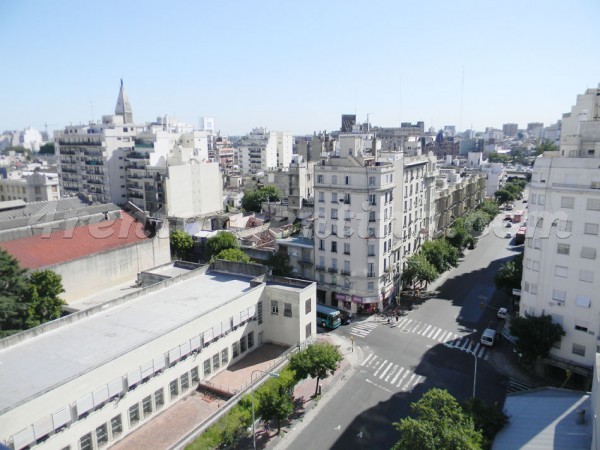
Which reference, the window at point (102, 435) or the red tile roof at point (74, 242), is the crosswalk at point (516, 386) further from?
the red tile roof at point (74, 242)

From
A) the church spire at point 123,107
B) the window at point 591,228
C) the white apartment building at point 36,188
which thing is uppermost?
the church spire at point 123,107

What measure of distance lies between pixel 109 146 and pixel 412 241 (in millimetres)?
75719

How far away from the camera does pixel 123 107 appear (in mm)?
134750

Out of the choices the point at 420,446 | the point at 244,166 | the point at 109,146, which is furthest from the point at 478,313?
the point at 244,166

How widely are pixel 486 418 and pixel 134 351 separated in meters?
24.3

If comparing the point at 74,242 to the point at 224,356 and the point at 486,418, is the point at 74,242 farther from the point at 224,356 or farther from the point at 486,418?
Answer: the point at 486,418

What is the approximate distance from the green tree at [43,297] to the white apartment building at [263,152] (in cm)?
13569

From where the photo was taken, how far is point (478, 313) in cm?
6041

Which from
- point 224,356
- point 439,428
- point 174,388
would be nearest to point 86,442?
point 174,388

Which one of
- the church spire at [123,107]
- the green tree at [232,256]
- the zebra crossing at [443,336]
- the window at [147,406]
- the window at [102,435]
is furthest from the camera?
the church spire at [123,107]

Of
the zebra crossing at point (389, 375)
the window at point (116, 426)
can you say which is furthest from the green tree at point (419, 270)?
the window at point (116, 426)

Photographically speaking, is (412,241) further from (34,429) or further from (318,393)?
(34,429)

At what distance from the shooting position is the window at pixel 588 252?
135 ft

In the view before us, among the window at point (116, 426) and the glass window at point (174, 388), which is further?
the glass window at point (174, 388)
